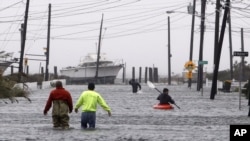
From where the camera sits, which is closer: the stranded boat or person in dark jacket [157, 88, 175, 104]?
person in dark jacket [157, 88, 175, 104]

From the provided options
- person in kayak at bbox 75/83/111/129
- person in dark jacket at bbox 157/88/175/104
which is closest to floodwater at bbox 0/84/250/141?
person in kayak at bbox 75/83/111/129

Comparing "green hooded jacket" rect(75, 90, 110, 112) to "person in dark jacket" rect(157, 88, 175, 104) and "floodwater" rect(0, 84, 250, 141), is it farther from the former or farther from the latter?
"person in dark jacket" rect(157, 88, 175, 104)

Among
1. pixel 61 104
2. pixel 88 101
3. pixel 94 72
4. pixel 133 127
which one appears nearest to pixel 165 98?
pixel 133 127

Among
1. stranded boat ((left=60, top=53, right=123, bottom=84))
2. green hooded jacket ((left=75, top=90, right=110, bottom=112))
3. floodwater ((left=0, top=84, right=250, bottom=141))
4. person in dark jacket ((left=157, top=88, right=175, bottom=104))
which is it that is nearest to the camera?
floodwater ((left=0, top=84, right=250, bottom=141))

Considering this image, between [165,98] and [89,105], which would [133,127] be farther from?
[165,98]

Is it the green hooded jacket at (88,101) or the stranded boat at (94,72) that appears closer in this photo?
the green hooded jacket at (88,101)

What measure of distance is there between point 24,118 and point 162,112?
24.6 feet

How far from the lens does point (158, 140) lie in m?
20.8

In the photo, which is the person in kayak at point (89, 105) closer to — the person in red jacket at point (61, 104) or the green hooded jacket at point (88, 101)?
the green hooded jacket at point (88, 101)

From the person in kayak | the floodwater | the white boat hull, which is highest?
the white boat hull

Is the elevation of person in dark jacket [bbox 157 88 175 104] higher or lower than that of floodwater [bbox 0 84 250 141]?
higher

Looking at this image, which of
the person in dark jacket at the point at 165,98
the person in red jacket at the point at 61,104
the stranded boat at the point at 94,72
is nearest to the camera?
the person in red jacket at the point at 61,104

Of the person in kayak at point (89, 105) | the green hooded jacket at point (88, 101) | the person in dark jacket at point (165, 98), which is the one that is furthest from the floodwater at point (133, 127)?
the person in dark jacket at point (165, 98)

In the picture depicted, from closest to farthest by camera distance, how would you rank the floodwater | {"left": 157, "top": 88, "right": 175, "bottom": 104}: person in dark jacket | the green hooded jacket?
1. the floodwater
2. the green hooded jacket
3. {"left": 157, "top": 88, "right": 175, "bottom": 104}: person in dark jacket
